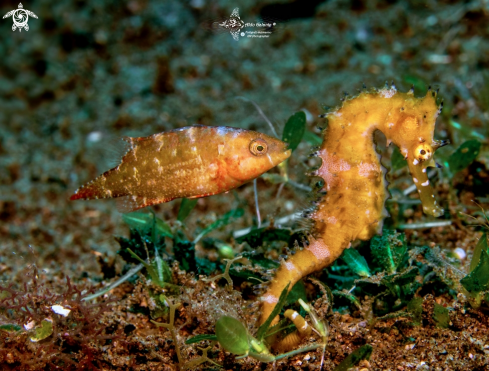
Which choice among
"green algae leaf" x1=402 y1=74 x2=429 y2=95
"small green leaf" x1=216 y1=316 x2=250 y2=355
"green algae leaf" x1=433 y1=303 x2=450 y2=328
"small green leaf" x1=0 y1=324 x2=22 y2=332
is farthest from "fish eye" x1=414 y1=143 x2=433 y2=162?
"small green leaf" x1=0 y1=324 x2=22 y2=332

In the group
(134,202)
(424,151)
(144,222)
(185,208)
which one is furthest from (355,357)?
(144,222)

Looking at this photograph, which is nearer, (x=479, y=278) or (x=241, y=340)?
(x=241, y=340)

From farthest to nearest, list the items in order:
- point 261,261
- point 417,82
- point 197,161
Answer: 1. point 417,82
2. point 261,261
3. point 197,161

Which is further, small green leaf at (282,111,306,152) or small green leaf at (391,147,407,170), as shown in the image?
small green leaf at (391,147,407,170)

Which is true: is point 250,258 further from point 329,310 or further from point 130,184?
point 130,184

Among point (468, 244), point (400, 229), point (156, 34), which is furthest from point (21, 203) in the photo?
point (468, 244)

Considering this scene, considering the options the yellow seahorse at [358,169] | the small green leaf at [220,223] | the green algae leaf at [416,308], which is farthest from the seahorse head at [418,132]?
the small green leaf at [220,223]

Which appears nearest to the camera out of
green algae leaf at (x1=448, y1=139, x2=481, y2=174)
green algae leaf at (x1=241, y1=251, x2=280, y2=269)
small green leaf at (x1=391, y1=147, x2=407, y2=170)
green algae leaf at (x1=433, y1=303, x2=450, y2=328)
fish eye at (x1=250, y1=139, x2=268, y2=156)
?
fish eye at (x1=250, y1=139, x2=268, y2=156)

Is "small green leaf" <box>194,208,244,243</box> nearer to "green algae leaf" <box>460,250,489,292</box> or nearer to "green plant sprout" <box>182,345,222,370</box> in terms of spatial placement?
"green plant sprout" <box>182,345,222,370</box>

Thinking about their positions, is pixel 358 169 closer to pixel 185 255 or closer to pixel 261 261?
pixel 261 261
